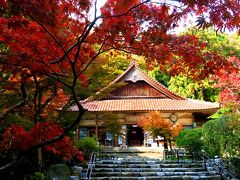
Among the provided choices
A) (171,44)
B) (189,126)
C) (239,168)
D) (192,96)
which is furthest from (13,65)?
(192,96)

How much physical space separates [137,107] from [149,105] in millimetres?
1006

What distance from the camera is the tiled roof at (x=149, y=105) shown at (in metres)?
21.4

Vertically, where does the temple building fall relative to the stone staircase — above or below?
above

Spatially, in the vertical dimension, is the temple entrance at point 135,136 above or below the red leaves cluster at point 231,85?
below

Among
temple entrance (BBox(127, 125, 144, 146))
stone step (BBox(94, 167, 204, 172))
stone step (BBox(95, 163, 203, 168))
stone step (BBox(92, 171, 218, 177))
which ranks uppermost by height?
temple entrance (BBox(127, 125, 144, 146))

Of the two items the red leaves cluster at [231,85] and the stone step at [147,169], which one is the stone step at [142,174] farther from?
the red leaves cluster at [231,85]

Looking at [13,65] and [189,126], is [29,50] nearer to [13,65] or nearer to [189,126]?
[13,65]

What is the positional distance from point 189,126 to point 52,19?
19526 millimetres

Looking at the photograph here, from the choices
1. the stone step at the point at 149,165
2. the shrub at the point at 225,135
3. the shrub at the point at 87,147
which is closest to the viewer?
the shrub at the point at 225,135

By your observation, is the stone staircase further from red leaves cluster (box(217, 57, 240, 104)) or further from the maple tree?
red leaves cluster (box(217, 57, 240, 104))

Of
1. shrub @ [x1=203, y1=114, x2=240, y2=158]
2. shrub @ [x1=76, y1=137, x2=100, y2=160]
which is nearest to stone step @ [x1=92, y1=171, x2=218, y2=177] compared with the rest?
shrub @ [x1=203, y1=114, x2=240, y2=158]

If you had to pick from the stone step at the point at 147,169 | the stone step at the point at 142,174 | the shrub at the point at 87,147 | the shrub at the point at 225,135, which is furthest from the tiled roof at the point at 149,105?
the stone step at the point at 142,174

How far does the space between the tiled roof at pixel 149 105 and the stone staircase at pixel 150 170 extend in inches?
376

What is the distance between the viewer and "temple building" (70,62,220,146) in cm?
2158
